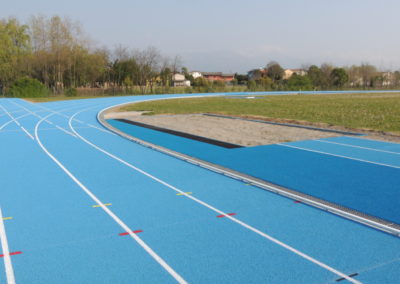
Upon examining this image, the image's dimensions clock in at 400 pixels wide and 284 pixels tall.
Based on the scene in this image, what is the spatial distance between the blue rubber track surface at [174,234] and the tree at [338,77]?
7316cm

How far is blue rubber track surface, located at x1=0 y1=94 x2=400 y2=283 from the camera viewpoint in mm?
4281

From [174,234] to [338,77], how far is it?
Answer: 253 ft

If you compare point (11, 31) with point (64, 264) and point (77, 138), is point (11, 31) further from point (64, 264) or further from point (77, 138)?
point (64, 264)

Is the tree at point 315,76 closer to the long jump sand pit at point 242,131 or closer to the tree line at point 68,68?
the tree line at point 68,68

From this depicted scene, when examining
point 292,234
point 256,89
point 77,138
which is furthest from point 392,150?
point 256,89

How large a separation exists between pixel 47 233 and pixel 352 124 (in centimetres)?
1550

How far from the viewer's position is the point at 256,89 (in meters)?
63.1

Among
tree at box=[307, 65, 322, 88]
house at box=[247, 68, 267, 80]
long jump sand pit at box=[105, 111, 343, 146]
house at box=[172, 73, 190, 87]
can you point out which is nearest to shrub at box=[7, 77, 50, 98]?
long jump sand pit at box=[105, 111, 343, 146]

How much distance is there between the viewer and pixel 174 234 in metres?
5.35

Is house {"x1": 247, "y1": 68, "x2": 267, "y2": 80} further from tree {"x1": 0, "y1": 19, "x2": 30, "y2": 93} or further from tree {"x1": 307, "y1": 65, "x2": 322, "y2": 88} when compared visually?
tree {"x1": 0, "y1": 19, "x2": 30, "y2": 93}

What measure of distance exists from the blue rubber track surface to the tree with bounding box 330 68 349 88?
240 feet

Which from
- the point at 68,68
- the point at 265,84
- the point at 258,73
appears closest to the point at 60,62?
the point at 68,68

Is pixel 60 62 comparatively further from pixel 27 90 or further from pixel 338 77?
pixel 338 77

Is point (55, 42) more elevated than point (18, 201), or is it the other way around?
point (55, 42)
